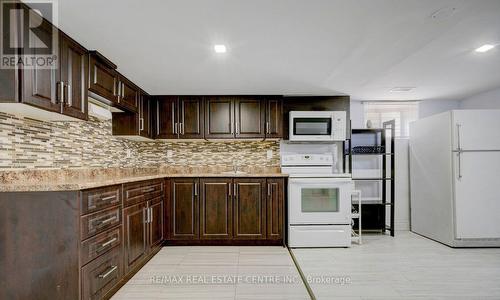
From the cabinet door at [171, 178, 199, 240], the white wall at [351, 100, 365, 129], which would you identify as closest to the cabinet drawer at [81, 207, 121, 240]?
the cabinet door at [171, 178, 199, 240]

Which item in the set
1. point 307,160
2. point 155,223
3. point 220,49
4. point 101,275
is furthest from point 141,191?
point 307,160

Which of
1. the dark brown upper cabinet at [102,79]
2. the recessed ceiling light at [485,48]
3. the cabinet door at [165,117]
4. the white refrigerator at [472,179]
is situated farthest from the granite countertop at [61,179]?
the recessed ceiling light at [485,48]

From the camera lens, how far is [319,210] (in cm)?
343

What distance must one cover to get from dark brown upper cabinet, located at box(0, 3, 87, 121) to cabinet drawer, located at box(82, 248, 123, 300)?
112 cm

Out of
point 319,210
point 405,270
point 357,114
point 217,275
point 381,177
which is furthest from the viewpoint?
point 357,114

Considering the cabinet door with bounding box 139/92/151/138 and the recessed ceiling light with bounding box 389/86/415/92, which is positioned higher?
the recessed ceiling light with bounding box 389/86/415/92

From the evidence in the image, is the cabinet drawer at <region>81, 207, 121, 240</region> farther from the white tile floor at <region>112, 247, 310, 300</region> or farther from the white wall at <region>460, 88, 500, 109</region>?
the white wall at <region>460, 88, 500, 109</region>

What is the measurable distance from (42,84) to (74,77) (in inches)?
13.7

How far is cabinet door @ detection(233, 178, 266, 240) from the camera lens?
349 cm

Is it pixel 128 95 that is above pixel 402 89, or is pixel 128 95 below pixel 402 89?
below

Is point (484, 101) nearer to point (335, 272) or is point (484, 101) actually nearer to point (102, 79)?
point (335, 272)

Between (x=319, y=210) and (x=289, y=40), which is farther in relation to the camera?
(x=319, y=210)

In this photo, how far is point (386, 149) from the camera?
13.9ft

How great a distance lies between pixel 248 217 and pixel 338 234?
114cm
